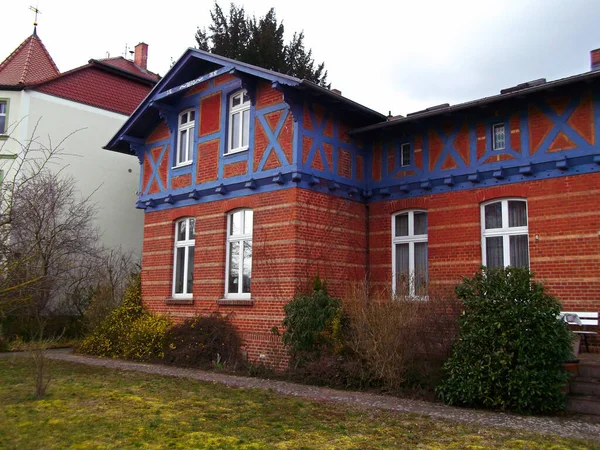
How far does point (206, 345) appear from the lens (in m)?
12.8

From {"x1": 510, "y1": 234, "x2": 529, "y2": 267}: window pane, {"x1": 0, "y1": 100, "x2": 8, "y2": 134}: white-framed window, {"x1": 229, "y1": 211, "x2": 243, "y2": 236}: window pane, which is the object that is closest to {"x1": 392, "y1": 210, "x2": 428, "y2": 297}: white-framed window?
{"x1": 510, "y1": 234, "x2": 529, "y2": 267}: window pane

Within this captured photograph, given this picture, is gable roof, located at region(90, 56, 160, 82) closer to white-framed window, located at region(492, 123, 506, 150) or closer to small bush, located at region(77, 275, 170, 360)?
small bush, located at region(77, 275, 170, 360)

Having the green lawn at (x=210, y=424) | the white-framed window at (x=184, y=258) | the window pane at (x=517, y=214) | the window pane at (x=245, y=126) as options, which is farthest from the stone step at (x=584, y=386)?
the white-framed window at (x=184, y=258)

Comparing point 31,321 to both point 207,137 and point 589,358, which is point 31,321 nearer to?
point 207,137

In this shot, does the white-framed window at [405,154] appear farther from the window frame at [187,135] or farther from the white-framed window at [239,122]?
the window frame at [187,135]

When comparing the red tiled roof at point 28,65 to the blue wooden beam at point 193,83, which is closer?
the blue wooden beam at point 193,83

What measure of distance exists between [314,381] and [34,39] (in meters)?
20.3

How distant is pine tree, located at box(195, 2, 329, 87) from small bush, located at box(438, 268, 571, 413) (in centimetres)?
2021

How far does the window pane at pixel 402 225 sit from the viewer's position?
1335 centimetres

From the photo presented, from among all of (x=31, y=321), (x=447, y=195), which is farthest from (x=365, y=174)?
(x=31, y=321)

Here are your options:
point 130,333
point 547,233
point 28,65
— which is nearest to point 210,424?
point 547,233

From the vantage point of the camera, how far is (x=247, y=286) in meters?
13.1

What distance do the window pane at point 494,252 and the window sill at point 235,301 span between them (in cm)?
515

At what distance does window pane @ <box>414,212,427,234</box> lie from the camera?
42.8 feet
